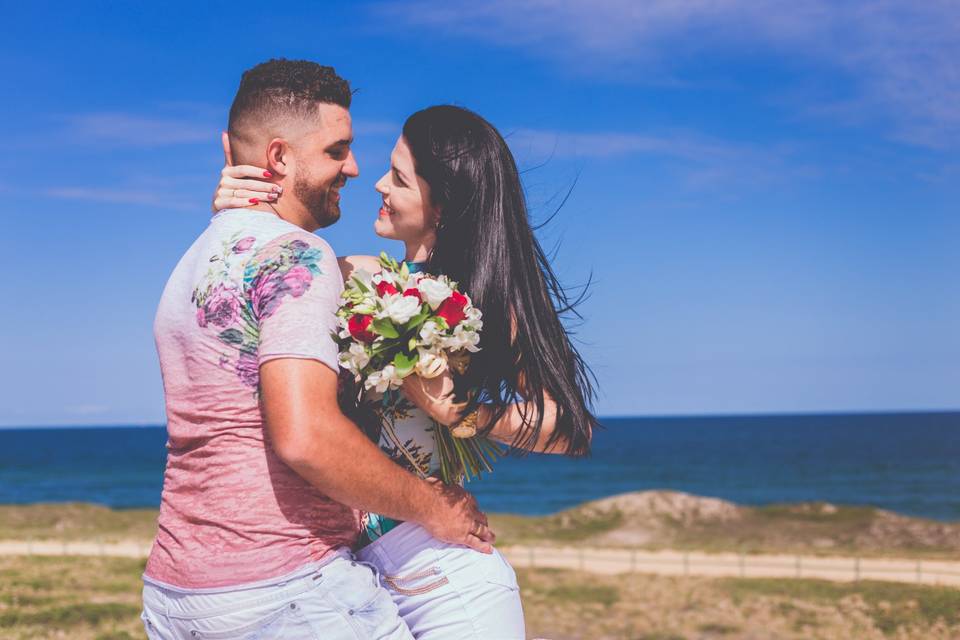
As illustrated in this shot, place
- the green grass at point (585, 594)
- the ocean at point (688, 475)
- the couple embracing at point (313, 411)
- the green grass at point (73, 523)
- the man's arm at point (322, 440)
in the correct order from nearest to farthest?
1. the man's arm at point (322, 440)
2. the couple embracing at point (313, 411)
3. the green grass at point (585, 594)
4. the green grass at point (73, 523)
5. the ocean at point (688, 475)

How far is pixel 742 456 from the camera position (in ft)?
347

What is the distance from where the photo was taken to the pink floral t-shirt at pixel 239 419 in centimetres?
276

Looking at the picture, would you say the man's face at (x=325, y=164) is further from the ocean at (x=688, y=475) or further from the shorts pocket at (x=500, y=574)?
the ocean at (x=688, y=475)

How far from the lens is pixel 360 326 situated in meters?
2.96

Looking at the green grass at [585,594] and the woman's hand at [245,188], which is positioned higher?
the woman's hand at [245,188]

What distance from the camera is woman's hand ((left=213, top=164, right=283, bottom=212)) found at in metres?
3.19

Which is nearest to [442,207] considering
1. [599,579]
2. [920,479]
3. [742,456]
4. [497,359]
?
[497,359]

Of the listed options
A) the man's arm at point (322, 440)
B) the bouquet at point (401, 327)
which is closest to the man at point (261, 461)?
the man's arm at point (322, 440)

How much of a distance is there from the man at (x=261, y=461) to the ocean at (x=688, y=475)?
5487cm

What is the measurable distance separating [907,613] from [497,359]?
1690 cm

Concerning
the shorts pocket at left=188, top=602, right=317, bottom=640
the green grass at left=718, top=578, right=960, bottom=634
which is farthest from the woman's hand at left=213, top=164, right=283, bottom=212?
the green grass at left=718, top=578, right=960, bottom=634

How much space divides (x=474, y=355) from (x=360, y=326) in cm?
57

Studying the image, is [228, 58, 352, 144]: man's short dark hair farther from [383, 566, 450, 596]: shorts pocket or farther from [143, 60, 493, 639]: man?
[383, 566, 450, 596]: shorts pocket

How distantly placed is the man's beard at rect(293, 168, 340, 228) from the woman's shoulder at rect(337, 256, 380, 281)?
0.34 meters
